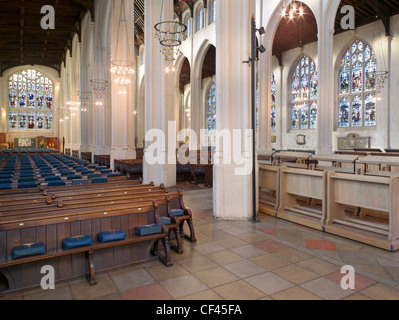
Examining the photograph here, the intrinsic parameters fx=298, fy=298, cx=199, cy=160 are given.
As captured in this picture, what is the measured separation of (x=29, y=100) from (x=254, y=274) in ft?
144

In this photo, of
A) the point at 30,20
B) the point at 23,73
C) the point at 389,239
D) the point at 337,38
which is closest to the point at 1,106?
the point at 23,73

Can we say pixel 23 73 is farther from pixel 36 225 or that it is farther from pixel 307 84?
pixel 36 225

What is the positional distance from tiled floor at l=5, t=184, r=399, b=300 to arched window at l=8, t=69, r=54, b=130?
41.6 meters

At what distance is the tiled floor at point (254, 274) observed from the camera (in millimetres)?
3277

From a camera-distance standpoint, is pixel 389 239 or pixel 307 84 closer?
pixel 389 239

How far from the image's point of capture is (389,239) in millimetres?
4605

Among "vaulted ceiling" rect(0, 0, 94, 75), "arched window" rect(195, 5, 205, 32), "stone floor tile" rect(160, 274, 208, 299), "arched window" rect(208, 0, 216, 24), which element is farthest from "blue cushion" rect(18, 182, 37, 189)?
"vaulted ceiling" rect(0, 0, 94, 75)

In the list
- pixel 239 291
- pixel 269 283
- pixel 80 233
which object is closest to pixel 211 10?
pixel 80 233

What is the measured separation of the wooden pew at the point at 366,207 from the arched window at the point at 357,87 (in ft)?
51.2

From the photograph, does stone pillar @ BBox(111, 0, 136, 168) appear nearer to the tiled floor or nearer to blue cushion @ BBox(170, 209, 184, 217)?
blue cushion @ BBox(170, 209, 184, 217)

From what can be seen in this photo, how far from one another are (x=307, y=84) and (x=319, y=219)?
1946 centimetres

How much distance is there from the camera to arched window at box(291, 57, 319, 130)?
A: 22.7m

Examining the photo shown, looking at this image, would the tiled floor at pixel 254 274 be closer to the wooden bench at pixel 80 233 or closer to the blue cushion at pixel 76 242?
the wooden bench at pixel 80 233
